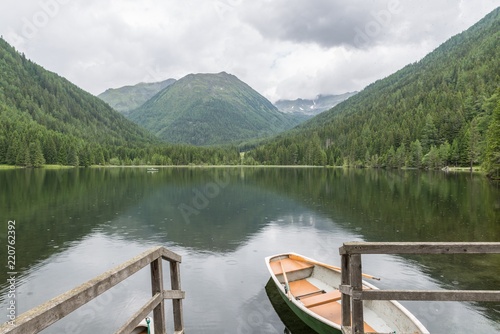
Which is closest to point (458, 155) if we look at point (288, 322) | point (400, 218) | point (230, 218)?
point (400, 218)

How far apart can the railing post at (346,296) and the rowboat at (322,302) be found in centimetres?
185

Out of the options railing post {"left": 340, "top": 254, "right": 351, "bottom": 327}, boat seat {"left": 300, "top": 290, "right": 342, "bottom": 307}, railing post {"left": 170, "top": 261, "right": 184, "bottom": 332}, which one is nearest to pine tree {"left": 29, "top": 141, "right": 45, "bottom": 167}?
boat seat {"left": 300, "top": 290, "right": 342, "bottom": 307}

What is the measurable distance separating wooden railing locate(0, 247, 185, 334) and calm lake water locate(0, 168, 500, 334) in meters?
6.28

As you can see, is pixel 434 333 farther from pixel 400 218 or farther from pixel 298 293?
pixel 400 218

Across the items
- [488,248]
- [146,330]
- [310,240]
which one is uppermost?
[488,248]

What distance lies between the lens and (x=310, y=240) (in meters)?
32.5

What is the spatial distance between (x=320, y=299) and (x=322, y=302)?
0.35 metres

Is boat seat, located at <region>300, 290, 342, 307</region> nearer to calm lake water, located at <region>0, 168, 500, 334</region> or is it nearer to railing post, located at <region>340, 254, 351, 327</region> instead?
calm lake water, located at <region>0, 168, 500, 334</region>

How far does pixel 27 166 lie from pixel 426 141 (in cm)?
22066

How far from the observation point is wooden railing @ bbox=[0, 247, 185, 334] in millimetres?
4500

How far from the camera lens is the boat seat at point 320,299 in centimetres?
1469

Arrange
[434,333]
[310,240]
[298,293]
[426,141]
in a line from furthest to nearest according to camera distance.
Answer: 1. [426,141]
2. [310,240]
3. [298,293]
4. [434,333]

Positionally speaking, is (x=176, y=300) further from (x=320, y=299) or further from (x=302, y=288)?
(x=302, y=288)

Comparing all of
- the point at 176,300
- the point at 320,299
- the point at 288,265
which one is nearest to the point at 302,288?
the point at 288,265
